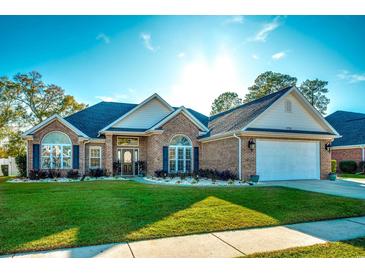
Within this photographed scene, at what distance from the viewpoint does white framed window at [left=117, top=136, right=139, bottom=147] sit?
16.9 meters

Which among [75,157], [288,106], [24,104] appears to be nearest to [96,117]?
[75,157]

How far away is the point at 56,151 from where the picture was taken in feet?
50.8

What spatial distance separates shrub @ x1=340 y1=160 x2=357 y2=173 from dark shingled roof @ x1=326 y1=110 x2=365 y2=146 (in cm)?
169

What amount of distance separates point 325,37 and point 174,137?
11113 millimetres

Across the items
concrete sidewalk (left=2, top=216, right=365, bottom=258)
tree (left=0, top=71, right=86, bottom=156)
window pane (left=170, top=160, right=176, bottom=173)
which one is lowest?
concrete sidewalk (left=2, top=216, right=365, bottom=258)

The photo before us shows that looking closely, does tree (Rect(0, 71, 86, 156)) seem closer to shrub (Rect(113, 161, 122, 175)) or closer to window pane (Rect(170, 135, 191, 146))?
shrub (Rect(113, 161, 122, 175))

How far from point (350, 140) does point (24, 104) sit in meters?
29.7

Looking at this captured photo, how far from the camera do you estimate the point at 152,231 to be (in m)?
4.84

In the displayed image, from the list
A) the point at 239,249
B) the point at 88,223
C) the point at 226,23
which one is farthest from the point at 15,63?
the point at 239,249

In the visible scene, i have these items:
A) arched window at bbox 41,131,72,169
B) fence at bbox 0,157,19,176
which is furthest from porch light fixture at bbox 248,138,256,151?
fence at bbox 0,157,19,176

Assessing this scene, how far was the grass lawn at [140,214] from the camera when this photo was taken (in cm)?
458

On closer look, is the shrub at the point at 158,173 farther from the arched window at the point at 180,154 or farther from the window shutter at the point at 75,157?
the window shutter at the point at 75,157

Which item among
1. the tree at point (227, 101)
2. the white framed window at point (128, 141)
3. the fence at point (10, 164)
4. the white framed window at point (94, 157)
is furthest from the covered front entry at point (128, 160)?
the tree at point (227, 101)

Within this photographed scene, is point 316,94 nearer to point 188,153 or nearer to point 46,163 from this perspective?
point 188,153
